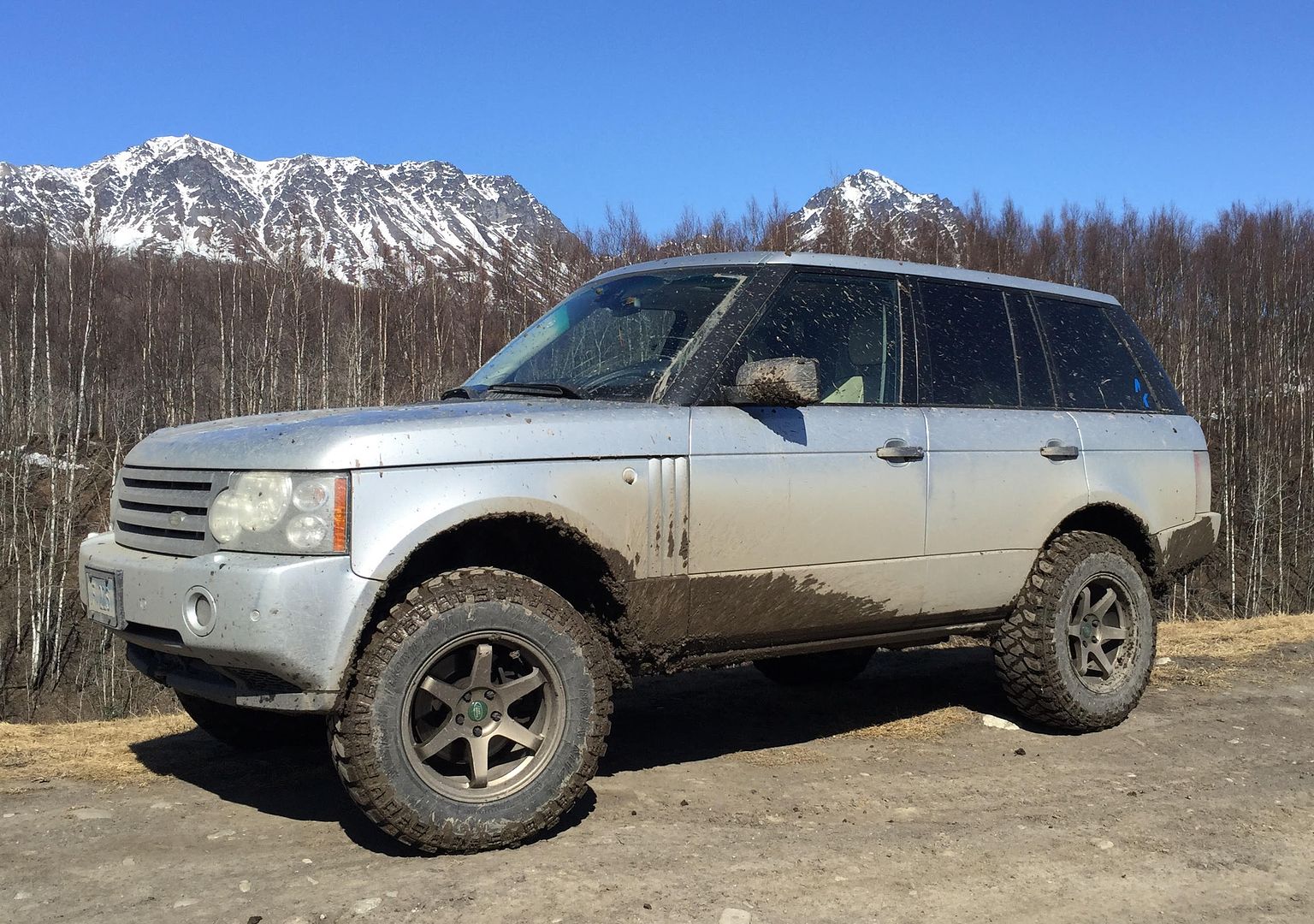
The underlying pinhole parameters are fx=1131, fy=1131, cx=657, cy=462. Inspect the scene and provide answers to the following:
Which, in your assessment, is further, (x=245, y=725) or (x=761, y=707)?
(x=761, y=707)

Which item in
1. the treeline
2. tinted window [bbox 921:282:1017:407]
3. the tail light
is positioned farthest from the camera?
the treeline

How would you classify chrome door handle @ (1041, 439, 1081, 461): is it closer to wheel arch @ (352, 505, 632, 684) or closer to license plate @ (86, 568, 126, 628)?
wheel arch @ (352, 505, 632, 684)

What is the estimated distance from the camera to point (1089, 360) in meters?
6.04

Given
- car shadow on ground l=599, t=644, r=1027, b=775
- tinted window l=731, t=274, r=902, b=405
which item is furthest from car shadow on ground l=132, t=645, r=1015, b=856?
tinted window l=731, t=274, r=902, b=405

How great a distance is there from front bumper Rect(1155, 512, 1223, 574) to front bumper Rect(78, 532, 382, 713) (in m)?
4.36

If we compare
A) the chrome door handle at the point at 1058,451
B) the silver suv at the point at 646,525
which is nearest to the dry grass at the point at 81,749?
the silver suv at the point at 646,525

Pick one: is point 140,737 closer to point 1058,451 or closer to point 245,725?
point 245,725

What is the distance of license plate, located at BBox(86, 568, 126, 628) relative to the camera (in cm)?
394

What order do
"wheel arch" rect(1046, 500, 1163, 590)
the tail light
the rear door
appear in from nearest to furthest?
the rear door → "wheel arch" rect(1046, 500, 1163, 590) → the tail light

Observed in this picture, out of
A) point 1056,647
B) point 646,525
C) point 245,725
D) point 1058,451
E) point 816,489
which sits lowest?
point 245,725

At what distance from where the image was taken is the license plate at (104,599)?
12.9 feet

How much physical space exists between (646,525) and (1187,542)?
3584 mm

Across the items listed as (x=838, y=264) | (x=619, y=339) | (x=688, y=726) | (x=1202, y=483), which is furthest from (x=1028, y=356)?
(x=688, y=726)

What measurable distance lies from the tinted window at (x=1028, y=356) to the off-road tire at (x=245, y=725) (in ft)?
12.4
